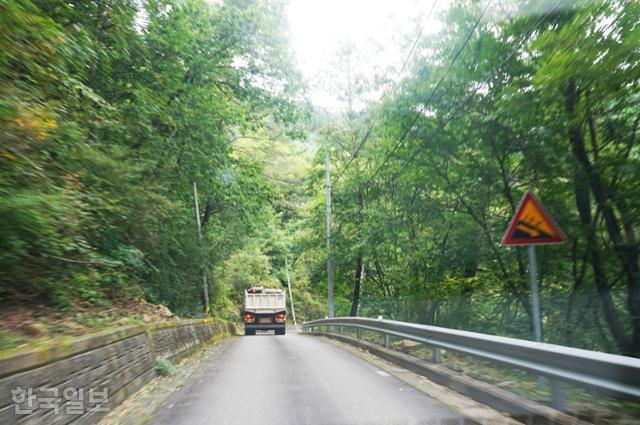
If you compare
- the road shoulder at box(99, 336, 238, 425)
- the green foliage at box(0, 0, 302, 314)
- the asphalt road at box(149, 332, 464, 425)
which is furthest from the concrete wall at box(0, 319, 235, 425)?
the green foliage at box(0, 0, 302, 314)

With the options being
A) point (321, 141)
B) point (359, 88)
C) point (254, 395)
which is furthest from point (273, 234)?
point (254, 395)

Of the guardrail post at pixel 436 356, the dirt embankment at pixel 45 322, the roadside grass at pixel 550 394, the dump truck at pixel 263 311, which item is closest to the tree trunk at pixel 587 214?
the roadside grass at pixel 550 394

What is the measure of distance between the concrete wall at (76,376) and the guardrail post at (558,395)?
4434 millimetres

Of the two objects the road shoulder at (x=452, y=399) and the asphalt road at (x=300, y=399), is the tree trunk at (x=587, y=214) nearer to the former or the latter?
the road shoulder at (x=452, y=399)

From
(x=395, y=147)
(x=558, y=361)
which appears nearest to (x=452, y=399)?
(x=558, y=361)

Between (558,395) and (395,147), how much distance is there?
413 inches

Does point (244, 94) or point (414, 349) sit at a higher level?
point (244, 94)

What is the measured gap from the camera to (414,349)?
9914 millimetres

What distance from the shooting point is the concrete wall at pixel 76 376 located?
3.57 meters

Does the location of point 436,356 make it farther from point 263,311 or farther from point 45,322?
point 263,311

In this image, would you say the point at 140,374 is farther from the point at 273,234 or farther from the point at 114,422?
the point at 273,234

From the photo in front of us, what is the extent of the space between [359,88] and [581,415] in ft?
67.9

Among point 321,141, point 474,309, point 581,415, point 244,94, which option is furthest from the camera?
point 321,141

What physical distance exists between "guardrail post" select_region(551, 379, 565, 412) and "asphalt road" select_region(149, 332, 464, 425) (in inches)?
34.4
